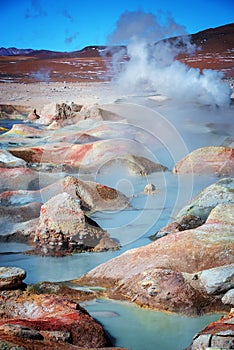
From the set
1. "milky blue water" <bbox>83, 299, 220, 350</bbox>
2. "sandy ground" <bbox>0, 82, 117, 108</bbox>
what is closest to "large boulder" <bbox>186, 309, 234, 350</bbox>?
"milky blue water" <bbox>83, 299, 220, 350</bbox>

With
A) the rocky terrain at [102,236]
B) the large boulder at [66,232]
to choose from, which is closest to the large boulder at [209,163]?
the rocky terrain at [102,236]

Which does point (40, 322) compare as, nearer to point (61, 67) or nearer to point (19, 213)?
point (19, 213)

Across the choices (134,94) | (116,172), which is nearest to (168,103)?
(134,94)

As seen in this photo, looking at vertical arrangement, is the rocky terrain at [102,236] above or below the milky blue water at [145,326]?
above

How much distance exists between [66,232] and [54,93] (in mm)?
18512

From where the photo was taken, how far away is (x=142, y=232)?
552cm

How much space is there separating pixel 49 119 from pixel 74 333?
554 inches

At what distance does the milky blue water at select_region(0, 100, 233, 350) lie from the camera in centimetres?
321

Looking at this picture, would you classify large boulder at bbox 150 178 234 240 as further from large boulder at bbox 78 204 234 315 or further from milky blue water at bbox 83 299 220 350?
milky blue water at bbox 83 299 220 350

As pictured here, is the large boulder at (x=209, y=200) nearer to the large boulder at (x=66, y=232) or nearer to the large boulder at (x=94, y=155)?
the large boulder at (x=66, y=232)

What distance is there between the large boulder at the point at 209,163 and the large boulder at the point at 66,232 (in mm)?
3202

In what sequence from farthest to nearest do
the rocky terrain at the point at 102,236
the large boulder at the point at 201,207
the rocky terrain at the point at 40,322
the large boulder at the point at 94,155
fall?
the large boulder at the point at 94,155 < the large boulder at the point at 201,207 < the rocky terrain at the point at 102,236 < the rocky terrain at the point at 40,322

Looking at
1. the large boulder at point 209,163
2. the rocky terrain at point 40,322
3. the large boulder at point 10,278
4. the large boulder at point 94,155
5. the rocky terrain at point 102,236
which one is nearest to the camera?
the rocky terrain at point 40,322

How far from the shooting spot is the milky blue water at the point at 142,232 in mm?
3215
